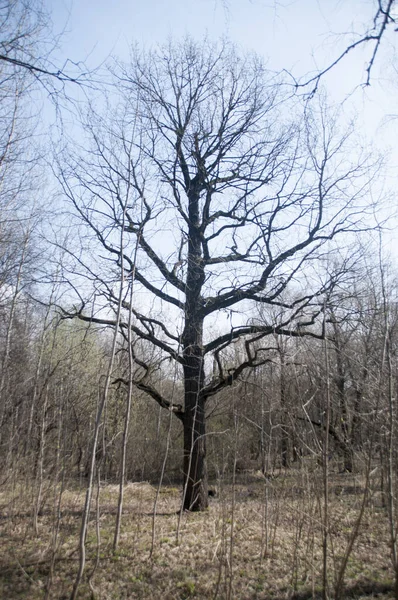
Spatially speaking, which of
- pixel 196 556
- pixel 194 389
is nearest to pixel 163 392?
pixel 194 389

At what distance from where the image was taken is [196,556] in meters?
6.32

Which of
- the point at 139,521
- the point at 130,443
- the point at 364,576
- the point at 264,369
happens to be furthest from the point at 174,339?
the point at 130,443

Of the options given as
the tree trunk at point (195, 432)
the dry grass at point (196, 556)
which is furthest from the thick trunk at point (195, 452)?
the dry grass at point (196, 556)

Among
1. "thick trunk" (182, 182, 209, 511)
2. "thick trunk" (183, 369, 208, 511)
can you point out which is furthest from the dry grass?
"thick trunk" (182, 182, 209, 511)

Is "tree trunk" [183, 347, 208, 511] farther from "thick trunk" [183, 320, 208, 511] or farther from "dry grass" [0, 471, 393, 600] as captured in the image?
"dry grass" [0, 471, 393, 600]

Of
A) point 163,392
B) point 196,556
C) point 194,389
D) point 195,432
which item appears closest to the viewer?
point 196,556

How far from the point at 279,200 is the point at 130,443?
11.3m

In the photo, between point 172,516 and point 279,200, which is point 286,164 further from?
point 172,516

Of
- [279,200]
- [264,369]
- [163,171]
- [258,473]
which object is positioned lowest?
[258,473]

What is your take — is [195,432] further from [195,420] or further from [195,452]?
[195,452]

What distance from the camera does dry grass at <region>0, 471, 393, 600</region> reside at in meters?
5.05

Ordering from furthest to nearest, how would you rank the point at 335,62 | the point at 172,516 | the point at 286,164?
the point at 286,164 < the point at 172,516 < the point at 335,62

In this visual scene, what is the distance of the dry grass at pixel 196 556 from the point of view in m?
5.05

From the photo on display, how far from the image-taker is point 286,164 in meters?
9.35
